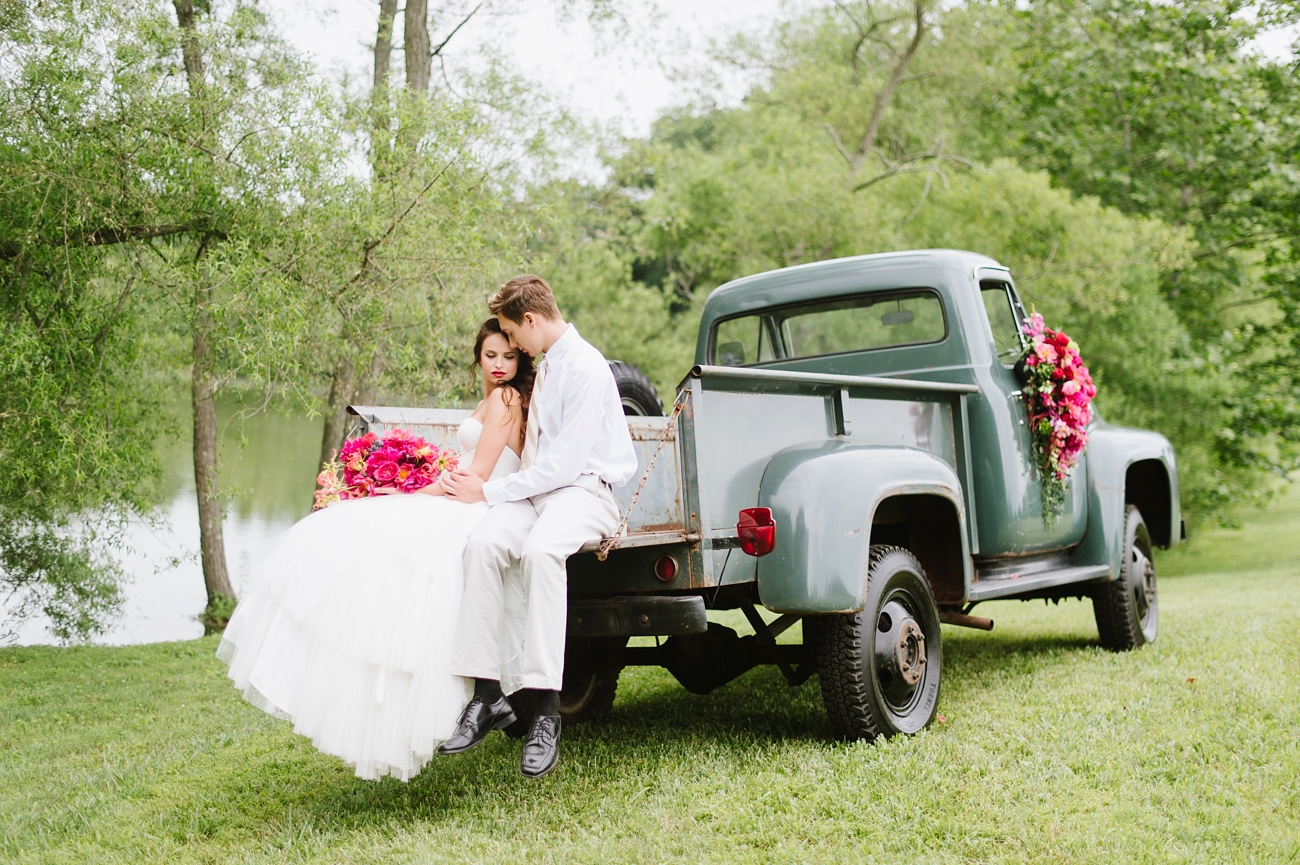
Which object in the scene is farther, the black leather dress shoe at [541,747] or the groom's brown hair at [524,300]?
the groom's brown hair at [524,300]

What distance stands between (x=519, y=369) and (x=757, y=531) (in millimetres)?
1195

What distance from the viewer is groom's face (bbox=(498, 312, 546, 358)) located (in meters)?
4.28

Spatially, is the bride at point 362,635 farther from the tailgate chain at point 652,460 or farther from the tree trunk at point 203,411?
the tree trunk at point 203,411

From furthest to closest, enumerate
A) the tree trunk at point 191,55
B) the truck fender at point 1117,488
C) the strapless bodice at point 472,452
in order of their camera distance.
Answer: the tree trunk at point 191,55
the truck fender at point 1117,488
the strapless bodice at point 472,452

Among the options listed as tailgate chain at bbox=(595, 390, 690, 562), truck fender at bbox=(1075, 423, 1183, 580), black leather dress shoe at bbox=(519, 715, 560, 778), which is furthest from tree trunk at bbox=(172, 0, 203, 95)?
truck fender at bbox=(1075, 423, 1183, 580)

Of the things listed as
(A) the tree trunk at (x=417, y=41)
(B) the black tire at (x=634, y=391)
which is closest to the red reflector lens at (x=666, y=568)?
(B) the black tire at (x=634, y=391)

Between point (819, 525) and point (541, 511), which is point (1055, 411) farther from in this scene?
point (541, 511)

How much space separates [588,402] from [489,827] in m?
1.51

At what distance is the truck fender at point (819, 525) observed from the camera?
4199mm

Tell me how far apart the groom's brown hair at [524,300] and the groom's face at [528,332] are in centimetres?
2

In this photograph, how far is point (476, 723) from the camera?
12.3 ft

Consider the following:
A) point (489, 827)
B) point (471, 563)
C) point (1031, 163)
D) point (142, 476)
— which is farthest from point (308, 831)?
point (1031, 163)

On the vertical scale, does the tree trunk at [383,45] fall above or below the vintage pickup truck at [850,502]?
above

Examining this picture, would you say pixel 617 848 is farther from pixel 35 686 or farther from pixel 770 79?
pixel 770 79
